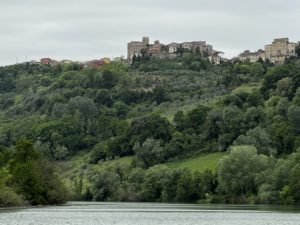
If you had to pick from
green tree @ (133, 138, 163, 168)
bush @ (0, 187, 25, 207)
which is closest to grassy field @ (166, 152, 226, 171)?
green tree @ (133, 138, 163, 168)

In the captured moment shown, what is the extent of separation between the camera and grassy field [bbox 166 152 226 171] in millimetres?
175163

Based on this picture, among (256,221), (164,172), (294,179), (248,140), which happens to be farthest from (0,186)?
(248,140)

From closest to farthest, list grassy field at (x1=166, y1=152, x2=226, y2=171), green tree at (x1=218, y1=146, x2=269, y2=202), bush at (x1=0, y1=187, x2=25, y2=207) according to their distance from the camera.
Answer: bush at (x1=0, y1=187, x2=25, y2=207) → green tree at (x1=218, y1=146, x2=269, y2=202) → grassy field at (x1=166, y1=152, x2=226, y2=171)

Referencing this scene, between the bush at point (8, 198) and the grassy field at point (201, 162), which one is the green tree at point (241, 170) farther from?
the bush at point (8, 198)

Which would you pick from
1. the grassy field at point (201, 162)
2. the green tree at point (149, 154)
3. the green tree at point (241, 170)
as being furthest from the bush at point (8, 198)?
the green tree at point (149, 154)

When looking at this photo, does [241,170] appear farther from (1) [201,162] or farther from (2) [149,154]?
(2) [149,154]

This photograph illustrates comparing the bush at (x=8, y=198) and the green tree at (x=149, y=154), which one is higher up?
the bush at (x=8, y=198)

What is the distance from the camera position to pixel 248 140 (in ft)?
565

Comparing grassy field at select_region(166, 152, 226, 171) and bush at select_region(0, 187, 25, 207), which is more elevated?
bush at select_region(0, 187, 25, 207)

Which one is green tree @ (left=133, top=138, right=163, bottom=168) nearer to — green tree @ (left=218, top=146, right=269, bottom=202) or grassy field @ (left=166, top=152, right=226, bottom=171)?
grassy field @ (left=166, top=152, right=226, bottom=171)

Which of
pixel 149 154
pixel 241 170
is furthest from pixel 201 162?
pixel 241 170

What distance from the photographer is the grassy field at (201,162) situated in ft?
575

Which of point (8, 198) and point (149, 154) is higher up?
point (8, 198)

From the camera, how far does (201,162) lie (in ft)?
597
